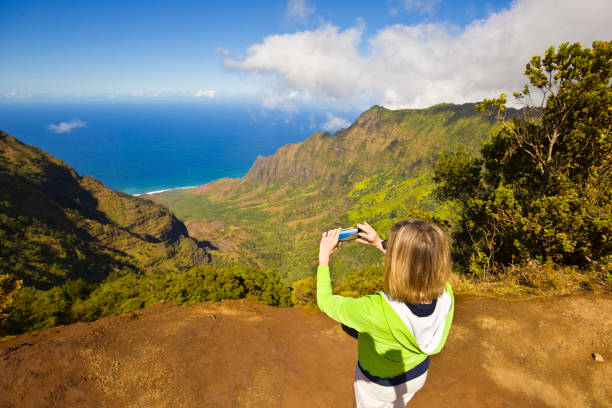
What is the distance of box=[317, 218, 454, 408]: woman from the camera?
2.13m

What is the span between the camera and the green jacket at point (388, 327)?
7.32ft

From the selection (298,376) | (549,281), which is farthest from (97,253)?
(549,281)

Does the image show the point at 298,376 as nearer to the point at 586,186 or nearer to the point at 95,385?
the point at 95,385

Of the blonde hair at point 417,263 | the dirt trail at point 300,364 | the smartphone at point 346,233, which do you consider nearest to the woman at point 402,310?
the blonde hair at point 417,263

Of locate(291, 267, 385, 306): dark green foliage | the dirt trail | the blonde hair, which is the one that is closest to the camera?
the blonde hair

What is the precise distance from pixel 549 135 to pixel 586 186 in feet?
10.7

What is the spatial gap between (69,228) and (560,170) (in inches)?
4454

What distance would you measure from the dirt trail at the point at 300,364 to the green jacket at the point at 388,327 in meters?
4.58

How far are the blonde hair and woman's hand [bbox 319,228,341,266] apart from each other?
0.57 metres

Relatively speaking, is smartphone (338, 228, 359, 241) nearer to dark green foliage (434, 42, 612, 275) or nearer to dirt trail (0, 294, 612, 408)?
dirt trail (0, 294, 612, 408)

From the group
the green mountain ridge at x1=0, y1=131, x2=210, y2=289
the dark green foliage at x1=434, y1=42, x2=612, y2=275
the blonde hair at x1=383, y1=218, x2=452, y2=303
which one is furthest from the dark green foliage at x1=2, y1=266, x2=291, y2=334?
the green mountain ridge at x1=0, y1=131, x2=210, y2=289

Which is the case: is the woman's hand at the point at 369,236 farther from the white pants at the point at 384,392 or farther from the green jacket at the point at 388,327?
the white pants at the point at 384,392

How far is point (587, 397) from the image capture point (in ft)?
17.9

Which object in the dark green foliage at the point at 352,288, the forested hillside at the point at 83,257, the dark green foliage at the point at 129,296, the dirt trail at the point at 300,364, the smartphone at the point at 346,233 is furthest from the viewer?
the forested hillside at the point at 83,257
